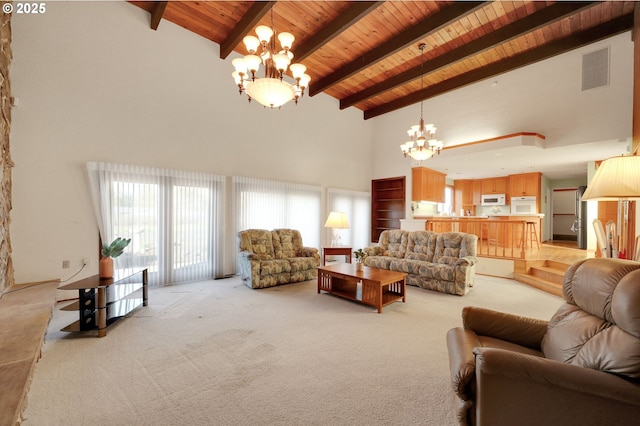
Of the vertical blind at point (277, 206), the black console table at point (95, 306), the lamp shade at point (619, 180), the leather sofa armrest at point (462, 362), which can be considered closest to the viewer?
the leather sofa armrest at point (462, 362)

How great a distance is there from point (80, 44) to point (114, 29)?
0.56 m

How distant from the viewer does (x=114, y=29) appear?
4.10m

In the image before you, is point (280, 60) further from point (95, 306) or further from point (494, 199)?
point (494, 199)

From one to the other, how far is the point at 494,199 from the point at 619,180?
7.77 meters

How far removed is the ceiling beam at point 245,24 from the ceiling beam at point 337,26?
995mm

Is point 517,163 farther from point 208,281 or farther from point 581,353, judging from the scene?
point 208,281

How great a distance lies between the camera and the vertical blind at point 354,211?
7.46 m

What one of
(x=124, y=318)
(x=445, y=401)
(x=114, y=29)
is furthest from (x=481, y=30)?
(x=124, y=318)

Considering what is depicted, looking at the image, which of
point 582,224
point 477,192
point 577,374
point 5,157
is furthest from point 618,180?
point 477,192

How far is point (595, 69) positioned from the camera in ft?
15.5

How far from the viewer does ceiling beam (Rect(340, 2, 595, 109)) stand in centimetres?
390

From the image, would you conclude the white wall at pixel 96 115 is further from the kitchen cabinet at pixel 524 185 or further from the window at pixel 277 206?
the kitchen cabinet at pixel 524 185

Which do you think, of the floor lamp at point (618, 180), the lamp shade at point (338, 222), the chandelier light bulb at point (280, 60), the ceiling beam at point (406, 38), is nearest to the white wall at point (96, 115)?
the lamp shade at point (338, 222)

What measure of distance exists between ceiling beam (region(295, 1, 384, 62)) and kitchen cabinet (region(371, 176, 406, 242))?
4228 millimetres
